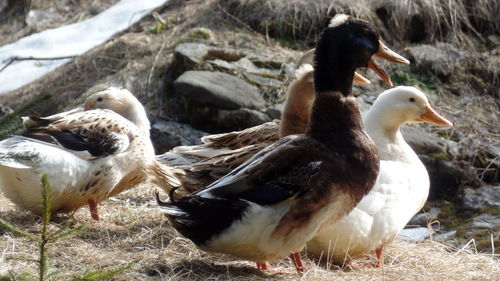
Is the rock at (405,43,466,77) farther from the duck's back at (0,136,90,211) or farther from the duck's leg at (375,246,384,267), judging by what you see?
the duck's back at (0,136,90,211)

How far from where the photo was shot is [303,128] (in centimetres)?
562

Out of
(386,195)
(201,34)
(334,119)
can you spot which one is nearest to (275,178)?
(334,119)

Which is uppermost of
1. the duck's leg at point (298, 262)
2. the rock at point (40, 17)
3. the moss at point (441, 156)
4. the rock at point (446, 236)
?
the duck's leg at point (298, 262)

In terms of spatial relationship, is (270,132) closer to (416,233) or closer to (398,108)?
(398,108)

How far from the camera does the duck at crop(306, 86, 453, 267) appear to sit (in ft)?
15.2

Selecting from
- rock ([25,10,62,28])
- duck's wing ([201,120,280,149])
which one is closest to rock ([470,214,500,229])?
duck's wing ([201,120,280,149])

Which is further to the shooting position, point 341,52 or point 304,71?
point 304,71

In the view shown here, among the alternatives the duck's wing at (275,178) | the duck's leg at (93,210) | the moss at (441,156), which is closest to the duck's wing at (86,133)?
the duck's leg at (93,210)

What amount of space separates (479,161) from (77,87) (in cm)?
539

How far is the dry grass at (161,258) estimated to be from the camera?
164 inches

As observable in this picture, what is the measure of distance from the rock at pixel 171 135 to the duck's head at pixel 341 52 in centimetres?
431

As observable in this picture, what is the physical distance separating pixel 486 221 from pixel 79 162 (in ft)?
12.4

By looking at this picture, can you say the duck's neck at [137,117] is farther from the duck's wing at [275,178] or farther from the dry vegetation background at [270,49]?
the duck's wing at [275,178]

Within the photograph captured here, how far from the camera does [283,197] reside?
152 inches
